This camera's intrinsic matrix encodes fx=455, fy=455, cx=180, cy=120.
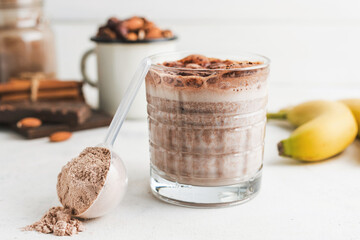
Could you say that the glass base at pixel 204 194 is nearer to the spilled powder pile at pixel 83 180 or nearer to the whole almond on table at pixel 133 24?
the spilled powder pile at pixel 83 180

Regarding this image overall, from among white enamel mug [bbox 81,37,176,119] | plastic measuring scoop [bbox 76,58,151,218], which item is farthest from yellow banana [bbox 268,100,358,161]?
white enamel mug [bbox 81,37,176,119]

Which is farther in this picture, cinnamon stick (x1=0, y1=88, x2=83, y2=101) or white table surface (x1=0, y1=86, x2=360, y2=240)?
cinnamon stick (x1=0, y1=88, x2=83, y2=101)

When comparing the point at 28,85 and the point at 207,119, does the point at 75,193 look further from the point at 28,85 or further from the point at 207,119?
the point at 28,85

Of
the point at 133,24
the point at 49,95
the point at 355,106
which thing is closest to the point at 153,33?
the point at 133,24

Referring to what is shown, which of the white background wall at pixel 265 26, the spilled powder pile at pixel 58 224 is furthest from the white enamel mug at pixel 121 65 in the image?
the spilled powder pile at pixel 58 224

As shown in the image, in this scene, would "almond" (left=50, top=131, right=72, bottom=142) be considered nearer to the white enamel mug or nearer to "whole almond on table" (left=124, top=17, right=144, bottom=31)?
the white enamel mug

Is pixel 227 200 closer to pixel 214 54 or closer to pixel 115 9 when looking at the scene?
pixel 214 54

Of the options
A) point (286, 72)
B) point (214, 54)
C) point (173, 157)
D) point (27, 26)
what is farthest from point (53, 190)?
point (286, 72)
